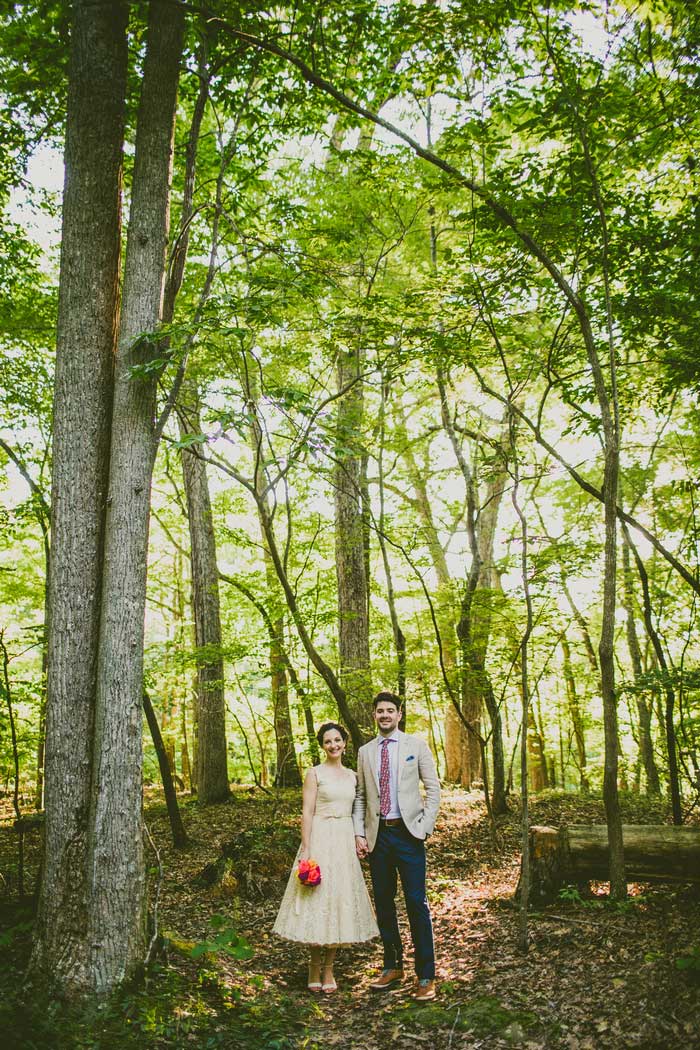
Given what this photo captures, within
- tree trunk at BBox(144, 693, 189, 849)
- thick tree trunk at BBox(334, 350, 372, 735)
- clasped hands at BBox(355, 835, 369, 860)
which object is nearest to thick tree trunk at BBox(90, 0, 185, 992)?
clasped hands at BBox(355, 835, 369, 860)

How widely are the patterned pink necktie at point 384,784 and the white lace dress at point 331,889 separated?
0.26 metres

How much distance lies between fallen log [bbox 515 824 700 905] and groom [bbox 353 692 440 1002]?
5.03 feet

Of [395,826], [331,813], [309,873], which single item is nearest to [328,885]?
[309,873]

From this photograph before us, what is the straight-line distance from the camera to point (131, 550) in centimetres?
425

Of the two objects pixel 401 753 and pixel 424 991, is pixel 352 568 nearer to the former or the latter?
pixel 401 753

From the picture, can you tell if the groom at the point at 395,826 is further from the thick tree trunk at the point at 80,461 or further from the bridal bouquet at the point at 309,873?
the thick tree trunk at the point at 80,461

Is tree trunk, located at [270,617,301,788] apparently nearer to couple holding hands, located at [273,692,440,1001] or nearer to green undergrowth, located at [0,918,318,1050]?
couple holding hands, located at [273,692,440,1001]

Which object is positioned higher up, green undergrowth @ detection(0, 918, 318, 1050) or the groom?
the groom

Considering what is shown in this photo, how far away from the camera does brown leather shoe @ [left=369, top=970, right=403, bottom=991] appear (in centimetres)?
442

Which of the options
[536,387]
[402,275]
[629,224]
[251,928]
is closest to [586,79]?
[629,224]

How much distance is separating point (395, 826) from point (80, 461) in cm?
328

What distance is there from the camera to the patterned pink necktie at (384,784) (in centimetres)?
446

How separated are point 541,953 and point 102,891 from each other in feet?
9.88

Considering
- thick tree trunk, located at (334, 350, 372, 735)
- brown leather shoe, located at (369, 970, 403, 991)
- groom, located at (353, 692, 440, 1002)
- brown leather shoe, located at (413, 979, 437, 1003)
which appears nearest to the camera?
brown leather shoe, located at (413, 979, 437, 1003)
